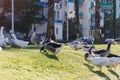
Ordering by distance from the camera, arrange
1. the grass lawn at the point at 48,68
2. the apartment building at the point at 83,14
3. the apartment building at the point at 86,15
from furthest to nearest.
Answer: the apartment building at the point at 86,15, the apartment building at the point at 83,14, the grass lawn at the point at 48,68

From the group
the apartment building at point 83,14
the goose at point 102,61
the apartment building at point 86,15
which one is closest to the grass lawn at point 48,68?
the goose at point 102,61

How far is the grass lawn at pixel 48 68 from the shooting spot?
11.4 meters

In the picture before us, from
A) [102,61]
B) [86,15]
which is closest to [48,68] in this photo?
[102,61]

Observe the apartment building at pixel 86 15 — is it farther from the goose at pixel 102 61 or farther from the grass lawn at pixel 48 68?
the goose at pixel 102 61

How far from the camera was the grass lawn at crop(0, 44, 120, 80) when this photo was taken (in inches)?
450

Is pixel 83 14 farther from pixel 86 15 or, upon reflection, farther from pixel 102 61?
pixel 102 61

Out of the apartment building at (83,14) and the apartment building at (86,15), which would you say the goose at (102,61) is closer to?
the apartment building at (83,14)

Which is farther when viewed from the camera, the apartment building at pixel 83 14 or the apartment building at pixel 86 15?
the apartment building at pixel 86 15

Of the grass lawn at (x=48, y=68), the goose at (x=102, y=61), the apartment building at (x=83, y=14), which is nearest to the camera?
the grass lawn at (x=48, y=68)

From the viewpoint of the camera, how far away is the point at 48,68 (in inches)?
525

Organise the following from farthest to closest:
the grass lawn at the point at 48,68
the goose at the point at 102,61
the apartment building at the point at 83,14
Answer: the apartment building at the point at 83,14 < the goose at the point at 102,61 < the grass lawn at the point at 48,68

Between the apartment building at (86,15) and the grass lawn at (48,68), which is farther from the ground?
the grass lawn at (48,68)

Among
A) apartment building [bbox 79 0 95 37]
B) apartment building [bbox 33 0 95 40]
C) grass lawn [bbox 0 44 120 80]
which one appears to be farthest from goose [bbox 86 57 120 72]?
apartment building [bbox 79 0 95 37]

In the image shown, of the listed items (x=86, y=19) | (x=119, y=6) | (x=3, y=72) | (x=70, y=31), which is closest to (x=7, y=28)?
(x=70, y=31)
